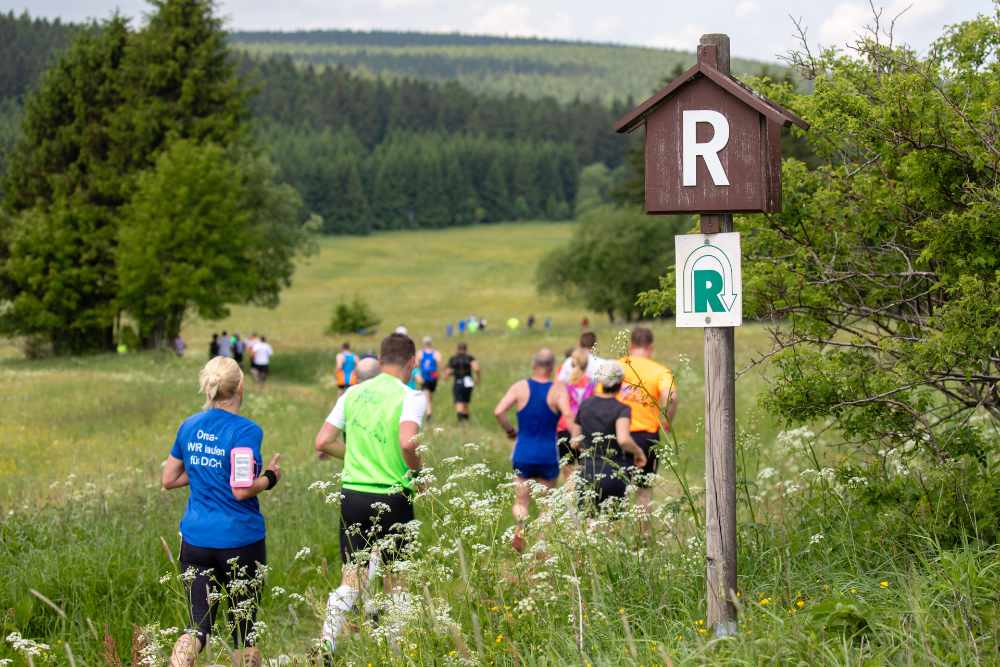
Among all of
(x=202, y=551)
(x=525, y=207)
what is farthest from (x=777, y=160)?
(x=525, y=207)

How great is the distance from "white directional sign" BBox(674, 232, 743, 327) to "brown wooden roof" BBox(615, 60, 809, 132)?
59 centimetres

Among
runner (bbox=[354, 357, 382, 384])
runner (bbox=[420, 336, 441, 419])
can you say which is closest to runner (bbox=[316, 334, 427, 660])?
runner (bbox=[354, 357, 382, 384])

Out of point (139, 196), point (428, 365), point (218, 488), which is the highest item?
point (139, 196)

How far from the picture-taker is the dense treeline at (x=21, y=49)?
63.5m

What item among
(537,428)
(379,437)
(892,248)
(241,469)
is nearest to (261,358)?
(537,428)

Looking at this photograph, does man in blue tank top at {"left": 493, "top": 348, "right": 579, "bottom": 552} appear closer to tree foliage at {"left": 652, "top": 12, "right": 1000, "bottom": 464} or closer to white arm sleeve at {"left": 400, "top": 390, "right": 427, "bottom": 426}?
white arm sleeve at {"left": 400, "top": 390, "right": 427, "bottom": 426}

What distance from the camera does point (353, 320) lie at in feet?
231

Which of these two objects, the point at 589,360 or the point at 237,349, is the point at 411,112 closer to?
the point at 237,349

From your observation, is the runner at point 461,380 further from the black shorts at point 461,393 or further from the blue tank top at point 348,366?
the blue tank top at point 348,366

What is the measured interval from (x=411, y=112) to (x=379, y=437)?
18049 centimetres

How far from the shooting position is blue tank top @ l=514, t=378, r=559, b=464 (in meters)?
9.96

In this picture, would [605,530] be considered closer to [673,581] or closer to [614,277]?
[673,581]

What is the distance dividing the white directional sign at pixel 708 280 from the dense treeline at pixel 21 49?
58932mm

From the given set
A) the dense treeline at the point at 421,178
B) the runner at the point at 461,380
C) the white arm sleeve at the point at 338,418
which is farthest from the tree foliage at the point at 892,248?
the dense treeline at the point at 421,178
